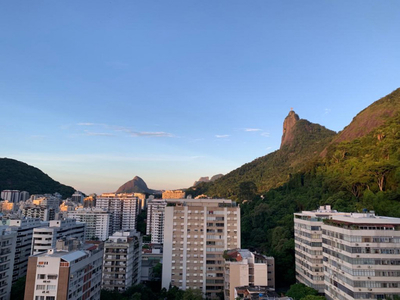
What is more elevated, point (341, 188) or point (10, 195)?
point (341, 188)

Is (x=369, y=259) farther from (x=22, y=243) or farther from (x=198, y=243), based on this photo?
(x=22, y=243)

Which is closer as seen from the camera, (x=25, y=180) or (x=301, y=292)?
(x=301, y=292)

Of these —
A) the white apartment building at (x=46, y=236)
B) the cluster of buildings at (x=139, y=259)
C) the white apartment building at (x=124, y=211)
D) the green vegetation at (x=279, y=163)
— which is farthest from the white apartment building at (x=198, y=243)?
the white apartment building at (x=124, y=211)

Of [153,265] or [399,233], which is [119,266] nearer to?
[153,265]

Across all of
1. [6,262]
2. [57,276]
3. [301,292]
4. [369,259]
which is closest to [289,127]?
[301,292]

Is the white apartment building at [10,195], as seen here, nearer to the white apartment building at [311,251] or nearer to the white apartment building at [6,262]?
the white apartment building at [6,262]

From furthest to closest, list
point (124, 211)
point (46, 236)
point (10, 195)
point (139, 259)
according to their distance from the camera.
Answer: point (10, 195), point (124, 211), point (46, 236), point (139, 259)

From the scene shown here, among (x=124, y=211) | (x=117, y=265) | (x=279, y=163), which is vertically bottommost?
(x=117, y=265)
